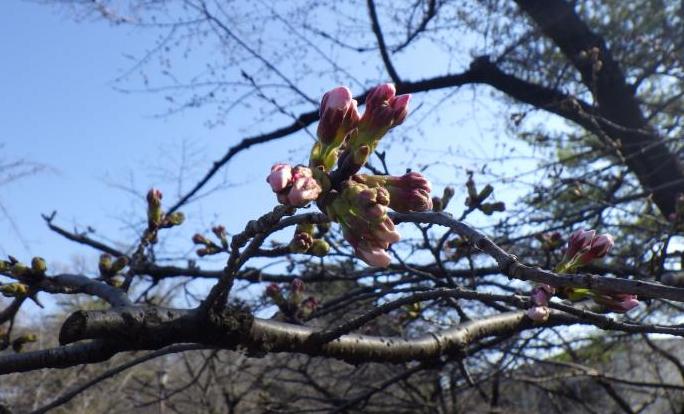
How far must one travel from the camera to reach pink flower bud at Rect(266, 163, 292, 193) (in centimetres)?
103

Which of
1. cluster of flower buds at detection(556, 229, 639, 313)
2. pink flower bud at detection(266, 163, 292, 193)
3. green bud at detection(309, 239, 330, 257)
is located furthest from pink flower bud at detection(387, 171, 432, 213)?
cluster of flower buds at detection(556, 229, 639, 313)

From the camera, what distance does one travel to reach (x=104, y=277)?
2.31 meters

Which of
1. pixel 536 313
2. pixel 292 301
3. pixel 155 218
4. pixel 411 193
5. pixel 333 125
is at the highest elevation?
pixel 155 218

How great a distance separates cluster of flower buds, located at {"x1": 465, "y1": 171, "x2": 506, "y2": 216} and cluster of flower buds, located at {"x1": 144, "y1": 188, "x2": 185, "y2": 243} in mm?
1183

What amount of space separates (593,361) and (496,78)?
347cm

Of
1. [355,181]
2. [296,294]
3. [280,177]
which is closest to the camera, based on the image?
[280,177]

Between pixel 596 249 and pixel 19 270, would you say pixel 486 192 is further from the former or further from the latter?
pixel 19 270

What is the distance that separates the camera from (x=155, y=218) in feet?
7.83

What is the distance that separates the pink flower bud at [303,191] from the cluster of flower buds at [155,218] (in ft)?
4.47

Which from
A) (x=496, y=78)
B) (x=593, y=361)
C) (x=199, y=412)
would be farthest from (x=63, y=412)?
(x=496, y=78)

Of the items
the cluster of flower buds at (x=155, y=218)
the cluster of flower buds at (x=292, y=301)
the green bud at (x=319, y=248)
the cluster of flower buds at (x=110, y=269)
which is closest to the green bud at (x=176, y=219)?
the cluster of flower buds at (x=155, y=218)

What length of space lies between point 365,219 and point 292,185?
15 centimetres

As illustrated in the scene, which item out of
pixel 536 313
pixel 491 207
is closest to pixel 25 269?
pixel 536 313

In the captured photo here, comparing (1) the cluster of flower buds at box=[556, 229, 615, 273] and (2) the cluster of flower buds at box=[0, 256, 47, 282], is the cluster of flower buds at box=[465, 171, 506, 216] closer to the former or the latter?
(1) the cluster of flower buds at box=[556, 229, 615, 273]
